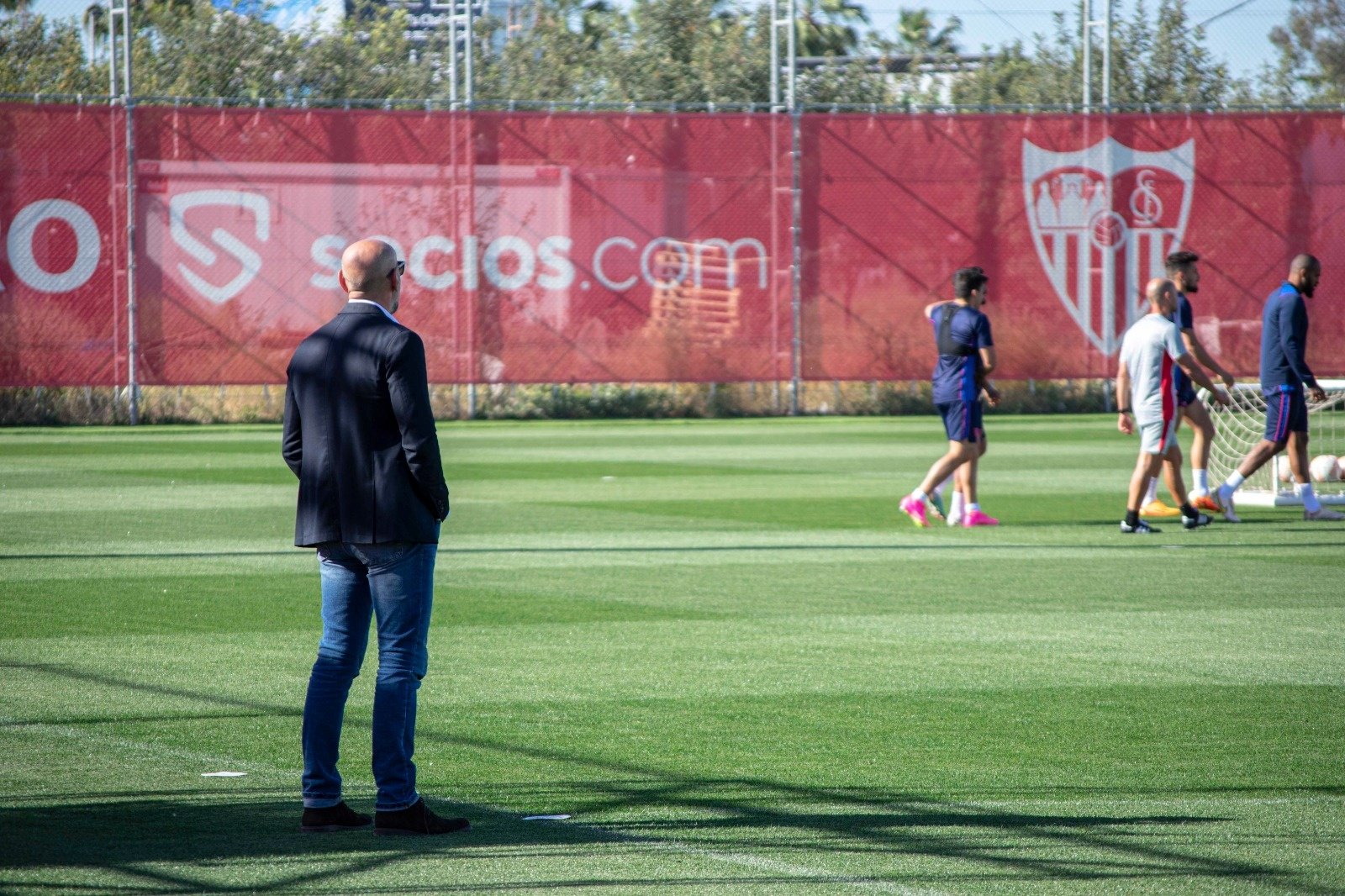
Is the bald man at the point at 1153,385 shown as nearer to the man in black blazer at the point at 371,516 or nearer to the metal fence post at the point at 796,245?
the man in black blazer at the point at 371,516

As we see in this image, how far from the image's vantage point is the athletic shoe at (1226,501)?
1552 cm

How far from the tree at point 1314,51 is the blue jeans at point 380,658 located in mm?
36680

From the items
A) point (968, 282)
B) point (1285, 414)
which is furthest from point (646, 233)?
point (1285, 414)

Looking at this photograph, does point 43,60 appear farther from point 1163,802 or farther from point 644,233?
point 1163,802

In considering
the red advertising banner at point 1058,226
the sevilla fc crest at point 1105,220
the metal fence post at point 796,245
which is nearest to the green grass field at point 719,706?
the metal fence post at point 796,245

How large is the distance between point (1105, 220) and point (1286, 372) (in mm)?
16625

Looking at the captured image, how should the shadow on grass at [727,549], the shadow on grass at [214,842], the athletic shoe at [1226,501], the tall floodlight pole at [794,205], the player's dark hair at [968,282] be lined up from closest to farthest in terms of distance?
the shadow on grass at [214,842], the shadow on grass at [727,549], the player's dark hair at [968,282], the athletic shoe at [1226,501], the tall floodlight pole at [794,205]

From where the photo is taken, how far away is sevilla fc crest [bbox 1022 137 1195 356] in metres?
31.0

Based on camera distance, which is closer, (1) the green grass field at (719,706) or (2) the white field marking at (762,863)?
(2) the white field marking at (762,863)

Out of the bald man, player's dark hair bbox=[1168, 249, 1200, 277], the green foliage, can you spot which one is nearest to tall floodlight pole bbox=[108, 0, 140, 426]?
the green foliage

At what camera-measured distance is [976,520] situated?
1527 centimetres

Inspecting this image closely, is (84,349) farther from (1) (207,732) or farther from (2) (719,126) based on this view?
(1) (207,732)

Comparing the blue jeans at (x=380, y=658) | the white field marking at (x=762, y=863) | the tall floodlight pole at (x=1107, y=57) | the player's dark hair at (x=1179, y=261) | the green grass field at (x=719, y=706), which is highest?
the tall floodlight pole at (x=1107, y=57)

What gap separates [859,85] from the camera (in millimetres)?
40875
